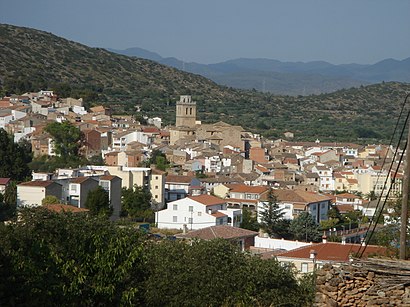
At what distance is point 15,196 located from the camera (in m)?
31.4

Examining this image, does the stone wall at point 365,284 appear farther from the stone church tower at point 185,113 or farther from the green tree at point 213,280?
the stone church tower at point 185,113

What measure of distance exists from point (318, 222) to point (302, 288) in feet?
75.8

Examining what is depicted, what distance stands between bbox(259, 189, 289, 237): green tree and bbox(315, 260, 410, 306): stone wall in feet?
84.3

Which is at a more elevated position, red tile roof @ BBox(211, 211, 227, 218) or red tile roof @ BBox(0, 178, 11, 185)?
red tile roof @ BBox(0, 178, 11, 185)

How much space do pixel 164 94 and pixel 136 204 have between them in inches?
2300

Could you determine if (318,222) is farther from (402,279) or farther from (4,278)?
(402,279)

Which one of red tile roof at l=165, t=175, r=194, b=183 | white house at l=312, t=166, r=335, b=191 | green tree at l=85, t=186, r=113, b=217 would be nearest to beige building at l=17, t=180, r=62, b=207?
green tree at l=85, t=186, r=113, b=217

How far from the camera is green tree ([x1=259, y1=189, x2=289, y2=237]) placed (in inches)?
1280

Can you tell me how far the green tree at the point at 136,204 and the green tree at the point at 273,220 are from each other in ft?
13.4

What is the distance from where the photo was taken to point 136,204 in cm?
3450

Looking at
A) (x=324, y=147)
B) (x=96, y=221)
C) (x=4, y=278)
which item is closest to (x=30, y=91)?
(x=324, y=147)

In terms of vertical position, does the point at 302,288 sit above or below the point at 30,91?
below

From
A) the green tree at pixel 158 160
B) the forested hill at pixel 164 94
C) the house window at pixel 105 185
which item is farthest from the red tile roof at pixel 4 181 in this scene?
the forested hill at pixel 164 94

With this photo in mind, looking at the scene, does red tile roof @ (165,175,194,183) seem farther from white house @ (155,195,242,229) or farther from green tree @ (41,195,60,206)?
green tree @ (41,195,60,206)
